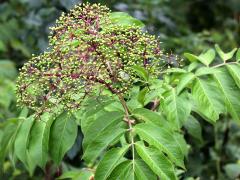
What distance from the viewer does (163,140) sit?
182cm

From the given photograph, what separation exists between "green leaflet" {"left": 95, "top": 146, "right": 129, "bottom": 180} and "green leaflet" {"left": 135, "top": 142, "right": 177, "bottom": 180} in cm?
7

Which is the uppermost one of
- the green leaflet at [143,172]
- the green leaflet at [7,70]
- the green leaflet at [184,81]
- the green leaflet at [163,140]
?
the green leaflet at [7,70]

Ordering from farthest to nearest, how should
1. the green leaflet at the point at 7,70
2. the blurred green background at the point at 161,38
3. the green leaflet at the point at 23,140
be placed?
the green leaflet at the point at 7,70 → the blurred green background at the point at 161,38 → the green leaflet at the point at 23,140

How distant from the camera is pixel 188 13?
273 inches

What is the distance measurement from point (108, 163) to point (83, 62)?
0.39 meters

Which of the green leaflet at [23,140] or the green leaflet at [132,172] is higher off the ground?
the green leaflet at [23,140]

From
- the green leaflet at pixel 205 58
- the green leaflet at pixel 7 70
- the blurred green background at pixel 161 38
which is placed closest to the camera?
the green leaflet at pixel 205 58

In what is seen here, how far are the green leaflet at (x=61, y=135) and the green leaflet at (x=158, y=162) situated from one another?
35 centimetres

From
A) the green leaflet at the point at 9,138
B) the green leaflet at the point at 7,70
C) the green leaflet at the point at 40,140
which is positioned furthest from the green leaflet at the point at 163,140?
the green leaflet at the point at 7,70

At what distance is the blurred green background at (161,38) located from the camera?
12.9 ft

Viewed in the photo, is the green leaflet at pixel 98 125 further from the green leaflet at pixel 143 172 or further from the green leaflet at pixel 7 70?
the green leaflet at pixel 7 70

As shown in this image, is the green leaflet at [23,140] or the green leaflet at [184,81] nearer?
the green leaflet at [184,81]

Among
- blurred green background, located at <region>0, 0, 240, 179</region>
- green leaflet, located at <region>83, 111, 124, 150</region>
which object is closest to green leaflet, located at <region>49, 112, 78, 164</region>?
green leaflet, located at <region>83, 111, 124, 150</region>

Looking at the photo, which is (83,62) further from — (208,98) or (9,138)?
(9,138)
